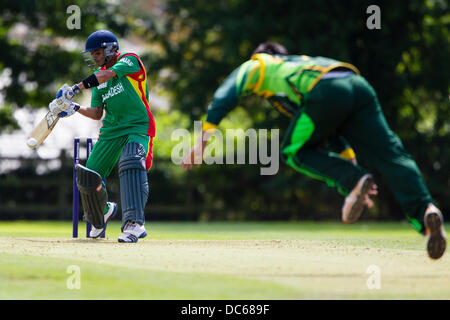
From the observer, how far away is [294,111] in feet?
19.8

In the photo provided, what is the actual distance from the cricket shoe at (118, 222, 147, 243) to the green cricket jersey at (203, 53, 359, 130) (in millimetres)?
1820

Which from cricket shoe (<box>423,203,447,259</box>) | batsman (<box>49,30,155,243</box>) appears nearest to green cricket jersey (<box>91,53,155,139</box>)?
batsman (<box>49,30,155,243</box>)

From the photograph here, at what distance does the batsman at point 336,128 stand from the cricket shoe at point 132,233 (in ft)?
5.07

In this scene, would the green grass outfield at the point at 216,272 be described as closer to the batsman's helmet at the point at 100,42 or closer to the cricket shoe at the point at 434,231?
the cricket shoe at the point at 434,231

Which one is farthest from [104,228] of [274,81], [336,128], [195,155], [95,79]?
[336,128]

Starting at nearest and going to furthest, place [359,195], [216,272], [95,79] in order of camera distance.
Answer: [216,272] < [359,195] < [95,79]

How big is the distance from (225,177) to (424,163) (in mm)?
4712

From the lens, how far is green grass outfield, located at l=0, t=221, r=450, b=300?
4.53 meters

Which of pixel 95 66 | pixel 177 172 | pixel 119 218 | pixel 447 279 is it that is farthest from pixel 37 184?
pixel 447 279

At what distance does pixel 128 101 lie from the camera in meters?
7.52

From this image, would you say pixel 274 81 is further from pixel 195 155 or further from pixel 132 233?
pixel 132 233

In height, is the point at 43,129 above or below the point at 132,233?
above

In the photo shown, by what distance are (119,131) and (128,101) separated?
0.32m

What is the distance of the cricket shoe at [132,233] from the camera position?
7.32m
